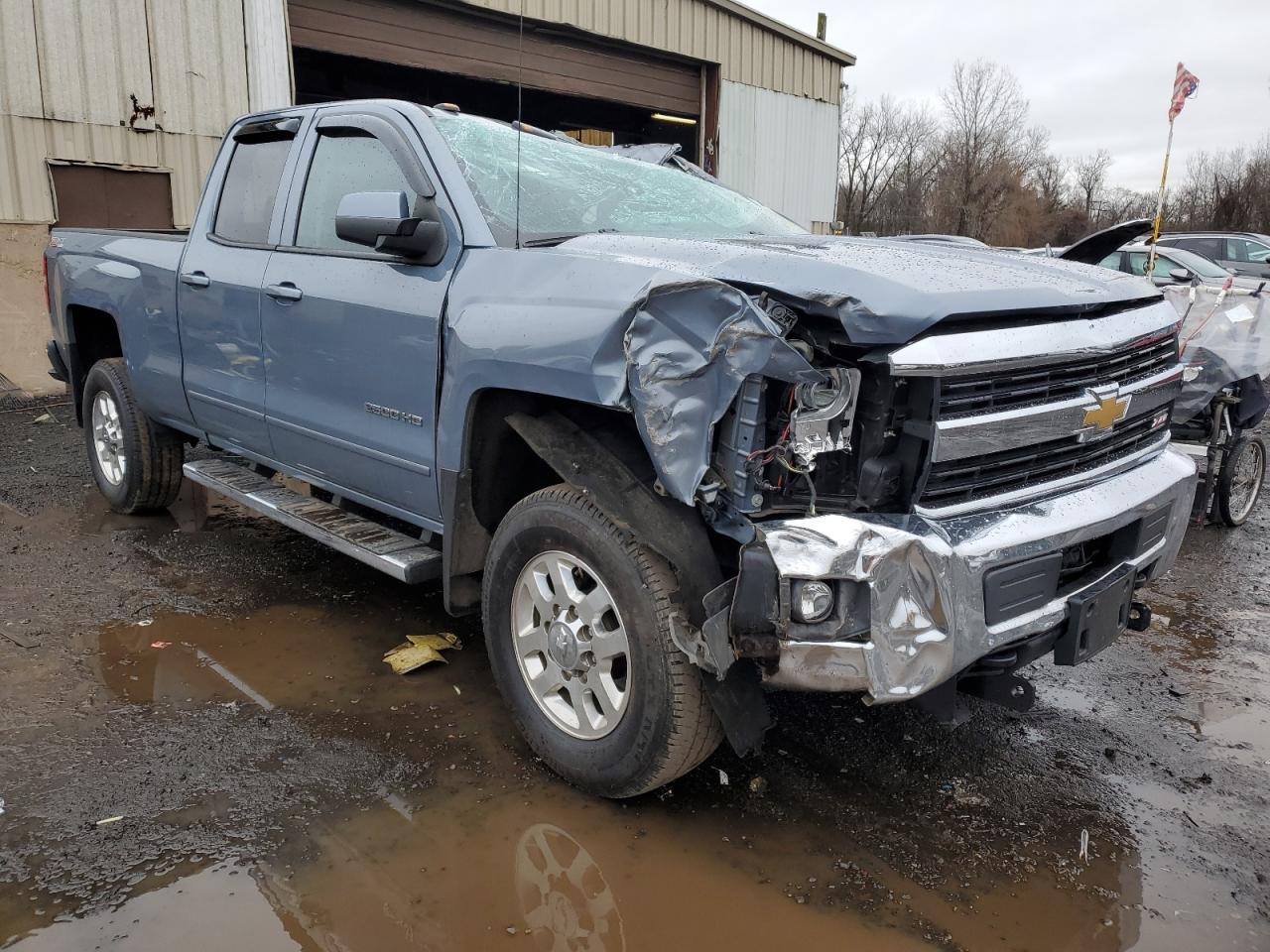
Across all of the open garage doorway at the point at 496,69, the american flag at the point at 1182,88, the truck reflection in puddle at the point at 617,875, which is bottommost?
the truck reflection in puddle at the point at 617,875

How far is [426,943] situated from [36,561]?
370cm

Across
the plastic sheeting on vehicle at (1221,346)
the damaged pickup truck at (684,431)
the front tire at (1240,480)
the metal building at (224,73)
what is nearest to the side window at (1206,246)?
the metal building at (224,73)

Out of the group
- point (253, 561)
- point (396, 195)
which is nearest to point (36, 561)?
point (253, 561)

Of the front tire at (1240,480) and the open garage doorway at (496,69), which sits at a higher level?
the open garage doorway at (496,69)

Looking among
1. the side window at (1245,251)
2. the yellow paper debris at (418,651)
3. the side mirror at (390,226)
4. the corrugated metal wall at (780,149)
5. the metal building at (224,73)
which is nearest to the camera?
the side mirror at (390,226)

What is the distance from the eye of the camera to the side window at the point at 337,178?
3.64 m

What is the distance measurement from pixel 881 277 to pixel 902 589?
0.80 m

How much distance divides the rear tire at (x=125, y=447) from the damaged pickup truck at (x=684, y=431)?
173 cm

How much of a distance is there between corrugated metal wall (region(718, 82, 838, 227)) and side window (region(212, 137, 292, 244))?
10.1 m

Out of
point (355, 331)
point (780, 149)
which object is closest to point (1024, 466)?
point (355, 331)

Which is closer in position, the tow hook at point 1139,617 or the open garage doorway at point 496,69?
the tow hook at point 1139,617

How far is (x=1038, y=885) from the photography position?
Result: 256 cm

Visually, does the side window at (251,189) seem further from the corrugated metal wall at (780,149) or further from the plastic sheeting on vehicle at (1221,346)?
the corrugated metal wall at (780,149)

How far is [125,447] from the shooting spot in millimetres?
5406
